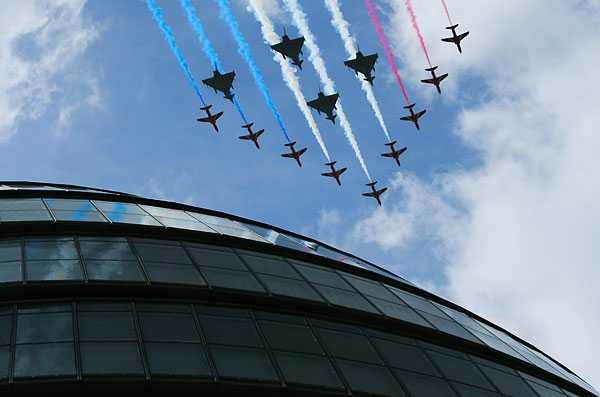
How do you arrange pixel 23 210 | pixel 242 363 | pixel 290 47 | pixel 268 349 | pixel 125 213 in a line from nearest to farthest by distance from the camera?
pixel 242 363, pixel 268 349, pixel 23 210, pixel 125 213, pixel 290 47

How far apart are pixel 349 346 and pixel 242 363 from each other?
11.9ft

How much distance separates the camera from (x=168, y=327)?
46.2 ft

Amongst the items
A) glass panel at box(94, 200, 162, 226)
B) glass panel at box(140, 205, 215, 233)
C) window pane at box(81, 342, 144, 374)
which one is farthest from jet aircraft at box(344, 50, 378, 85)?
window pane at box(81, 342, 144, 374)

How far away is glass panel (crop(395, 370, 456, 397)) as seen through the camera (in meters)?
14.9

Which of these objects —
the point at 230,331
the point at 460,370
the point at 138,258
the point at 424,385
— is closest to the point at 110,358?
the point at 230,331

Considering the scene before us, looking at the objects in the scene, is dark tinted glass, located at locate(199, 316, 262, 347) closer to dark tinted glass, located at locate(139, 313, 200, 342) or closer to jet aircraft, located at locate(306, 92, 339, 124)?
dark tinted glass, located at locate(139, 313, 200, 342)

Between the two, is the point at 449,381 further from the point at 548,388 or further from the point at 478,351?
the point at 548,388

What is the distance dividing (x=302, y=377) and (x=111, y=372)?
160 inches

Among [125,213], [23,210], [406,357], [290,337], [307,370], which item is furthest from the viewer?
[125,213]

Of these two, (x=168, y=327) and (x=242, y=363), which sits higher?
(x=168, y=327)

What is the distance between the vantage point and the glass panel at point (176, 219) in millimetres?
21203

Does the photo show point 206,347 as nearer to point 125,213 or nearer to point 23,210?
point 125,213

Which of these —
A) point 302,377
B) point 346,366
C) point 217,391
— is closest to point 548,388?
point 346,366

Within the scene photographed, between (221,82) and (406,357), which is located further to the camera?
(221,82)
